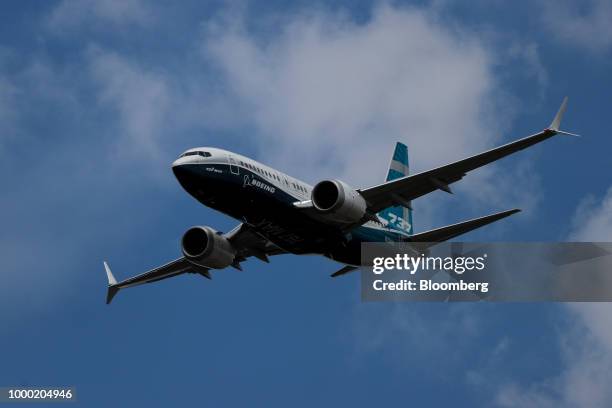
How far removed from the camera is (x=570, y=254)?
50.5 meters

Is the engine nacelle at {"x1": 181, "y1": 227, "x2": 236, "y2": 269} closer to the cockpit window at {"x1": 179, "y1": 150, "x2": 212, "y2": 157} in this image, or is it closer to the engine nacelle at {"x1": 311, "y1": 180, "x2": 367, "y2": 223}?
the cockpit window at {"x1": 179, "y1": 150, "x2": 212, "y2": 157}

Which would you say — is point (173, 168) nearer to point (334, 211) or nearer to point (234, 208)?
point (234, 208)

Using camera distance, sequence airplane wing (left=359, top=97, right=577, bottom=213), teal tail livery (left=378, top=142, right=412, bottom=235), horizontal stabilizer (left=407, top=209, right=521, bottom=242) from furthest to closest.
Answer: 1. teal tail livery (left=378, top=142, right=412, bottom=235)
2. horizontal stabilizer (left=407, top=209, right=521, bottom=242)
3. airplane wing (left=359, top=97, right=577, bottom=213)

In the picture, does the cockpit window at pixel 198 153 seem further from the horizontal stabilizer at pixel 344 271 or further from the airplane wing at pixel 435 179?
the horizontal stabilizer at pixel 344 271

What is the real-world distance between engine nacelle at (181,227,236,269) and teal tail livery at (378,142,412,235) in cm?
885

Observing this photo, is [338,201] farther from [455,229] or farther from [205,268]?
[205,268]

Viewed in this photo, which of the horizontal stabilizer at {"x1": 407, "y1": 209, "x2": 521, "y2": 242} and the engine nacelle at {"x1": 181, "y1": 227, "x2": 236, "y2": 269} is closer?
the horizontal stabilizer at {"x1": 407, "y1": 209, "x2": 521, "y2": 242}

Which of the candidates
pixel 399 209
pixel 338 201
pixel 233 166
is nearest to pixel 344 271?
pixel 399 209

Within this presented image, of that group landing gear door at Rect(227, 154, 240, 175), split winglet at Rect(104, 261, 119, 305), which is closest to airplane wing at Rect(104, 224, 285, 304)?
split winglet at Rect(104, 261, 119, 305)

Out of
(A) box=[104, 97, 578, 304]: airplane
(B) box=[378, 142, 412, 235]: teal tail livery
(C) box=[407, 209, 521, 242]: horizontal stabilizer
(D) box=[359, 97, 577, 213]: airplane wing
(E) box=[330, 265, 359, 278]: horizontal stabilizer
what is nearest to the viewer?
(D) box=[359, 97, 577, 213]: airplane wing

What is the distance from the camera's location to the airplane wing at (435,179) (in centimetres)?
4722

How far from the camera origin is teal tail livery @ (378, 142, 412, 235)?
6103 centimetres

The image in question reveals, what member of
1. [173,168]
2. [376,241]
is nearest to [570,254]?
[376,241]

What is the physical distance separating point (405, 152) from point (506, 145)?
21.4 metres
